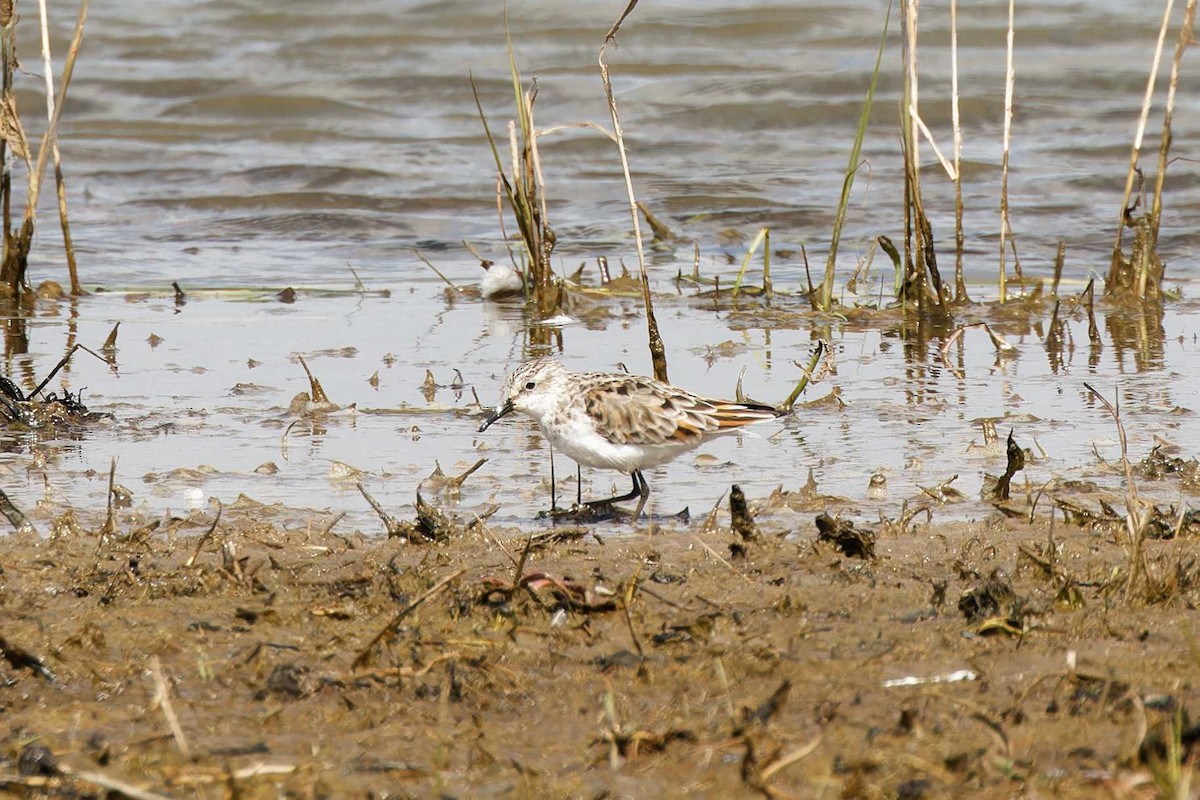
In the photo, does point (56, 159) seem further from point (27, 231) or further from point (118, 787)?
point (118, 787)

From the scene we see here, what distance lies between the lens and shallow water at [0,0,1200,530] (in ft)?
22.0

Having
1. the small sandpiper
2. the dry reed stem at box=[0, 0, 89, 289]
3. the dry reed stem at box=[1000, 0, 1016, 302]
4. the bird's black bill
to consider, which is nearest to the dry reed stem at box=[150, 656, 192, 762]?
the small sandpiper

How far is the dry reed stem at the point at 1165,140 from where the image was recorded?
786 centimetres

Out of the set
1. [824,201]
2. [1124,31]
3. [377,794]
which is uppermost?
[1124,31]

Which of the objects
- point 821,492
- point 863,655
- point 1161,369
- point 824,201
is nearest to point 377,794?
point 863,655

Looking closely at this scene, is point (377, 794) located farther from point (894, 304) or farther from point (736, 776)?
point (894, 304)

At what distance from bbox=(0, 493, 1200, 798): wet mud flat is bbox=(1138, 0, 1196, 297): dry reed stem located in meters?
3.63

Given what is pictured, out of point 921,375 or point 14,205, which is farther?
point 14,205

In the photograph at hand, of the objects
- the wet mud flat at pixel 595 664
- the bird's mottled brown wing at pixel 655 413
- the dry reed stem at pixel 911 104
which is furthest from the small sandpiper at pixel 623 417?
the dry reed stem at pixel 911 104

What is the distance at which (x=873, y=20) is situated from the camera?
18969 mm

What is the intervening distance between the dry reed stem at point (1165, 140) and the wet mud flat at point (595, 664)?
3.63m

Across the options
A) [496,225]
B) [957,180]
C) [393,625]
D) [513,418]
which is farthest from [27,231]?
[393,625]

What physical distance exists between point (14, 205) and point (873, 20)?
1025cm

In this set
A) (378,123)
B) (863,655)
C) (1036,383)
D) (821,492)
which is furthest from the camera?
(378,123)
